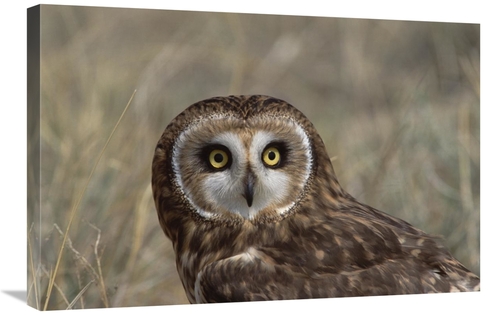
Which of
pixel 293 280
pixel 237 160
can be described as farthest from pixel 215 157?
pixel 293 280

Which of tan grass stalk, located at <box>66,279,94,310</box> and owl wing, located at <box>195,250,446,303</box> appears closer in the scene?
owl wing, located at <box>195,250,446,303</box>

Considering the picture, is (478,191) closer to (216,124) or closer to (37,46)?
(216,124)

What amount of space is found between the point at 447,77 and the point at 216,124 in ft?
5.75

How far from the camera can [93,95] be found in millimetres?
5652

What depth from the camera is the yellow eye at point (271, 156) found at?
18.0 ft

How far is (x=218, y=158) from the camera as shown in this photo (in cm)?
548

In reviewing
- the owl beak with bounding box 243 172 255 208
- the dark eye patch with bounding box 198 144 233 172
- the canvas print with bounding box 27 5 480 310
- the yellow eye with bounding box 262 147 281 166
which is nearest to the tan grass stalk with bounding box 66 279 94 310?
the canvas print with bounding box 27 5 480 310

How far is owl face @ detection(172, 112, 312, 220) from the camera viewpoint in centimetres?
543

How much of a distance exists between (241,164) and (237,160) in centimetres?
3

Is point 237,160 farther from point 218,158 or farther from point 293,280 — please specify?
point 293,280

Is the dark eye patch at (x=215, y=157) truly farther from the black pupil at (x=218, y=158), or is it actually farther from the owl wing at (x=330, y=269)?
the owl wing at (x=330, y=269)

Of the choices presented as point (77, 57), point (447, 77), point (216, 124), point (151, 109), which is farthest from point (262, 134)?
point (447, 77)

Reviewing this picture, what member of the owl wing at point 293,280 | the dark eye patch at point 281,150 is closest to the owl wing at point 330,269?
the owl wing at point 293,280

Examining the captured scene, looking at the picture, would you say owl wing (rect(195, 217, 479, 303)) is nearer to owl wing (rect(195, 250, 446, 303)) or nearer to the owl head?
owl wing (rect(195, 250, 446, 303))
